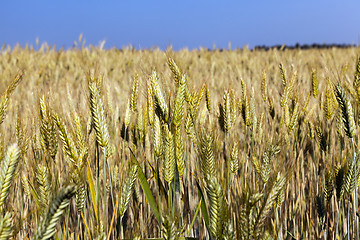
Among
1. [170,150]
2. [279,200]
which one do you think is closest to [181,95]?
[170,150]

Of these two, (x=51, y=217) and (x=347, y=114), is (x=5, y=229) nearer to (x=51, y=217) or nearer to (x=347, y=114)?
(x=51, y=217)

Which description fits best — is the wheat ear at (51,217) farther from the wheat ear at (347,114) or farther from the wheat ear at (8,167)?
the wheat ear at (347,114)

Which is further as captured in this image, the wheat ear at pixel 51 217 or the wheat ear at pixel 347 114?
the wheat ear at pixel 347 114

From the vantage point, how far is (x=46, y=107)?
1.09 metres

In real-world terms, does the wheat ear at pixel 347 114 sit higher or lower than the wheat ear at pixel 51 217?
higher

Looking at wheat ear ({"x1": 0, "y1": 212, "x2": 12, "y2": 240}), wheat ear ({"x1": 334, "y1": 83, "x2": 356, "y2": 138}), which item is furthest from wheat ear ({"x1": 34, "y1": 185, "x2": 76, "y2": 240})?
wheat ear ({"x1": 334, "y1": 83, "x2": 356, "y2": 138})

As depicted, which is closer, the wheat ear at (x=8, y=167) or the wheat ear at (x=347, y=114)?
the wheat ear at (x=8, y=167)

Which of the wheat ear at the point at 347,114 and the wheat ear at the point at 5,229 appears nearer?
the wheat ear at the point at 5,229

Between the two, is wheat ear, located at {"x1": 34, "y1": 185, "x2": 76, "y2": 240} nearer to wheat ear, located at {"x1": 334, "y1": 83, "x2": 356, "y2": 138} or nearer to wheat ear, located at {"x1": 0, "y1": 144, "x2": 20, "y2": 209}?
wheat ear, located at {"x1": 0, "y1": 144, "x2": 20, "y2": 209}

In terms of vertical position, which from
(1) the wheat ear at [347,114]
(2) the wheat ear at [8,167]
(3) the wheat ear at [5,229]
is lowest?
(3) the wheat ear at [5,229]

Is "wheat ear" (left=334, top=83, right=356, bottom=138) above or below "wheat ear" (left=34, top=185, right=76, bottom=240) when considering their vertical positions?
above

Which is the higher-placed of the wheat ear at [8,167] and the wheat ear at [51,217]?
the wheat ear at [8,167]

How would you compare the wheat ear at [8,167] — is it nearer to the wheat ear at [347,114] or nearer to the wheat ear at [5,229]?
the wheat ear at [5,229]

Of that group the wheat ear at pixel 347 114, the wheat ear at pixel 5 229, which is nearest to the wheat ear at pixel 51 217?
the wheat ear at pixel 5 229
